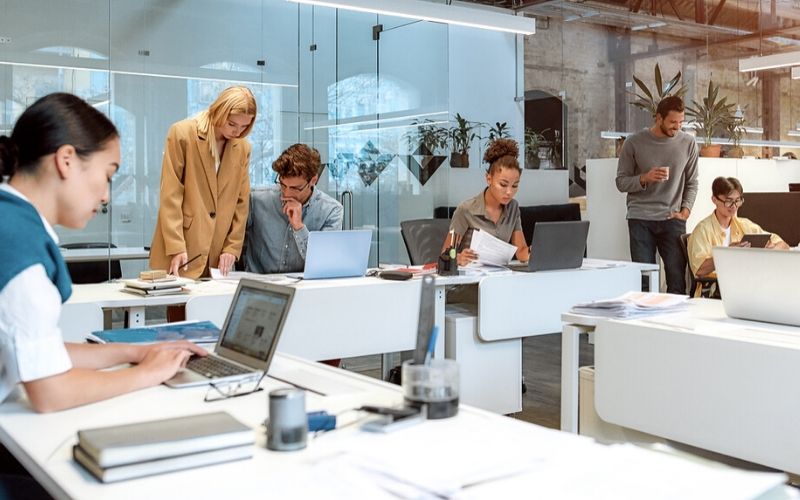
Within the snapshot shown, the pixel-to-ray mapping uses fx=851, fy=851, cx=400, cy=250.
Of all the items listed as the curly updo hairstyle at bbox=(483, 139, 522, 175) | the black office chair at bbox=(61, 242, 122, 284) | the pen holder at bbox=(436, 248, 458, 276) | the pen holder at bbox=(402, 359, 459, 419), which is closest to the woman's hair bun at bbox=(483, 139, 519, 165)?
the curly updo hairstyle at bbox=(483, 139, 522, 175)

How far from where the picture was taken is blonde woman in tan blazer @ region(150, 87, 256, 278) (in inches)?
149

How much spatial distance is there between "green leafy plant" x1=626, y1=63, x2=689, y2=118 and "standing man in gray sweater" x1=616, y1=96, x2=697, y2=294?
5.70 feet

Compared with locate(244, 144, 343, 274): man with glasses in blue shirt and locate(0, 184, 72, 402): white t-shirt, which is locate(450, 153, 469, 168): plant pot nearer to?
locate(244, 144, 343, 274): man with glasses in blue shirt

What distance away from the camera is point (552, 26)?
10.4 m

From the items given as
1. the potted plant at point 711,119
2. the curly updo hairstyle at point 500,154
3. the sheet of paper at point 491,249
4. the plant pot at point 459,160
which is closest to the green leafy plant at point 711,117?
the potted plant at point 711,119

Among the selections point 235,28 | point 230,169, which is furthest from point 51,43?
point 230,169

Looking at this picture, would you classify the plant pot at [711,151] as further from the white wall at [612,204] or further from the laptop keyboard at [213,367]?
the laptop keyboard at [213,367]

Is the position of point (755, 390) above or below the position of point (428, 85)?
below

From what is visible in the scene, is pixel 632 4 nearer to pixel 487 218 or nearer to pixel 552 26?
pixel 552 26

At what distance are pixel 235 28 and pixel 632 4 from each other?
582 centimetres

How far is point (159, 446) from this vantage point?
49.1 inches

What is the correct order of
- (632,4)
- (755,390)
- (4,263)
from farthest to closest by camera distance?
(632,4) → (755,390) → (4,263)

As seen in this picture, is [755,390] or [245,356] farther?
[755,390]

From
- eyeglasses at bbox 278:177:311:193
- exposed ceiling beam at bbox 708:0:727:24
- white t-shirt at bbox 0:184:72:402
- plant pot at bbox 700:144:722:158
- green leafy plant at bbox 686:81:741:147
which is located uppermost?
exposed ceiling beam at bbox 708:0:727:24
